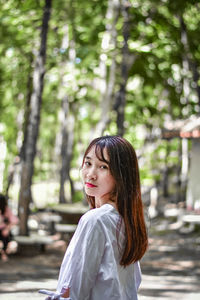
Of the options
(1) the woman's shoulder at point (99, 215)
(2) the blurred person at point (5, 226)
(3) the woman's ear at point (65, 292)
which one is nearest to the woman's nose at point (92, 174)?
(1) the woman's shoulder at point (99, 215)

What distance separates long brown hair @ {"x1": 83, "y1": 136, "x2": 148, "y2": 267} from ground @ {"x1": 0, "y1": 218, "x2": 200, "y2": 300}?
5.66 metres

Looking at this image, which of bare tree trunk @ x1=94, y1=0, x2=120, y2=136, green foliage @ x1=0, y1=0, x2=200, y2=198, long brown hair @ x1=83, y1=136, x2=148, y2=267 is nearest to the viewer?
long brown hair @ x1=83, y1=136, x2=148, y2=267

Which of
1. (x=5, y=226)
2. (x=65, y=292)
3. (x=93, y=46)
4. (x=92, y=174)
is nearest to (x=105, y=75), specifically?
(x=93, y=46)

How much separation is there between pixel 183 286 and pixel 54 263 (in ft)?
13.5

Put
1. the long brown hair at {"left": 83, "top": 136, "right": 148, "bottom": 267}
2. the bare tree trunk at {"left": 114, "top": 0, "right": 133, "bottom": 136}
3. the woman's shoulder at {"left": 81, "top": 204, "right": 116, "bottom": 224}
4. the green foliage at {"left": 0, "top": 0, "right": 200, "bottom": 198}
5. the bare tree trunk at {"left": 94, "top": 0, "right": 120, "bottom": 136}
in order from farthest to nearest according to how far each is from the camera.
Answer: the green foliage at {"left": 0, "top": 0, "right": 200, "bottom": 198} < the bare tree trunk at {"left": 114, "top": 0, "right": 133, "bottom": 136} < the bare tree trunk at {"left": 94, "top": 0, "right": 120, "bottom": 136} < the long brown hair at {"left": 83, "top": 136, "right": 148, "bottom": 267} < the woman's shoulder at {"left": 81, "top": 204, "right": 116, "bottom": 224}

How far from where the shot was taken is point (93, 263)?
2.67m

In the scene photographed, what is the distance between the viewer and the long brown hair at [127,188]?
9.62 feet

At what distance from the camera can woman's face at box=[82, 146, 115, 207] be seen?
9.75ft

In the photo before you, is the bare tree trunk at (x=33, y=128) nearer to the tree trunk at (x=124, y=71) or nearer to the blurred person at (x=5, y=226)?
the blurred person at (x=5, y=226)

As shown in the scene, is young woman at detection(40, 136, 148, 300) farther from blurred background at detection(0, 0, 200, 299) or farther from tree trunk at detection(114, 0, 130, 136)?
tree trunk at detection(114, 0, 130, 136)

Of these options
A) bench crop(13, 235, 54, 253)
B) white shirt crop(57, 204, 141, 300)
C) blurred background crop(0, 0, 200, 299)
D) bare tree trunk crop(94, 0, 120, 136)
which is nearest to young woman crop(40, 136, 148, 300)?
white shirt crop(57, 204, 141, 300)

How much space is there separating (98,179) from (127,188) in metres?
0.16

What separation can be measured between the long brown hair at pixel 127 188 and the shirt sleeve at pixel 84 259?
0.82ft

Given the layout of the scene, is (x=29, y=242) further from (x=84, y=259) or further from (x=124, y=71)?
Answer: (x=84, y=259)
